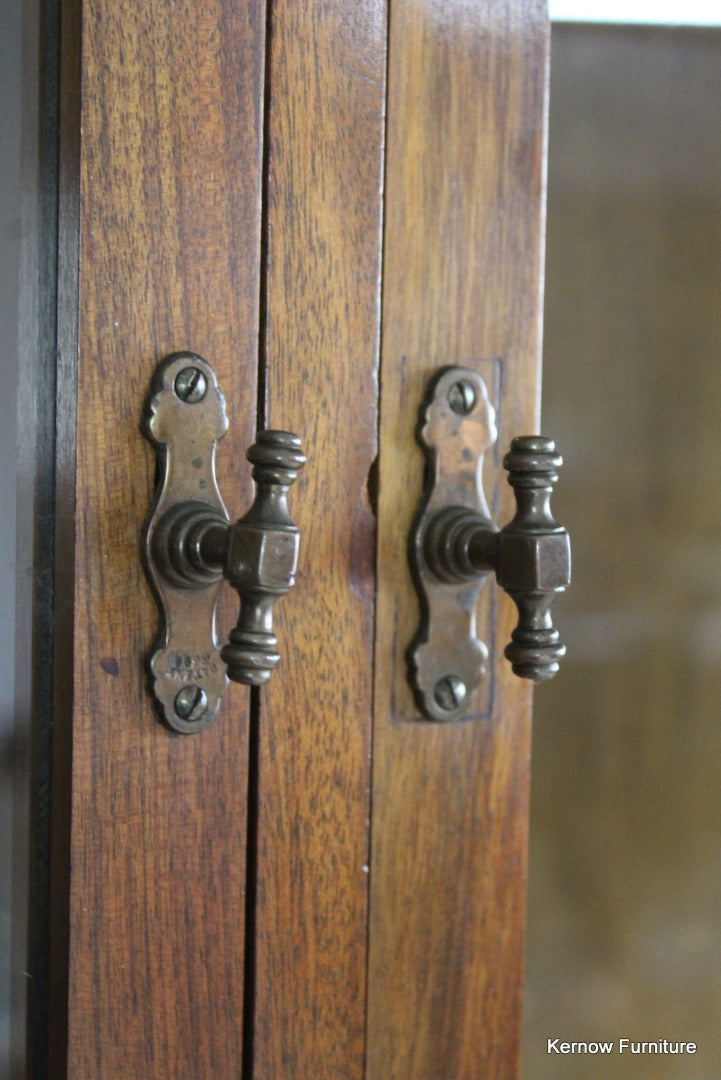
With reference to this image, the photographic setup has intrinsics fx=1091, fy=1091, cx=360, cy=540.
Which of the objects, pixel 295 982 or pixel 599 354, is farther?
pixel 599 354

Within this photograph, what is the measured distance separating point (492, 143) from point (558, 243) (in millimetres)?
93

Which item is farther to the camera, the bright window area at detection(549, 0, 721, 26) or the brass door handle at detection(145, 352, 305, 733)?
the bright window area at detection(549, 0, 721, 26)

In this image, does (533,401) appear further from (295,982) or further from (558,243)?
(295,982)

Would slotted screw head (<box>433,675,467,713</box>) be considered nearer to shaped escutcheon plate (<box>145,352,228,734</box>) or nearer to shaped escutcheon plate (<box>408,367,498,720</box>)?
shaped escutcheon plate (<box>408,367,498,720</box>)

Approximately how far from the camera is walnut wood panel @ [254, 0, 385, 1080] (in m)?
0.46

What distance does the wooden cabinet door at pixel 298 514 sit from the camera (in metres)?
0.42

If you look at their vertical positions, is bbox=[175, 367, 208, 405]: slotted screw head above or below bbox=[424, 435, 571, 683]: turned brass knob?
above

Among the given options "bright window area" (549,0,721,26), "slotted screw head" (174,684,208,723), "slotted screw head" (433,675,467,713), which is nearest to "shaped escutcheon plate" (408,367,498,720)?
"slotted screw head" (433,675,467,713)

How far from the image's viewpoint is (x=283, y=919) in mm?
469

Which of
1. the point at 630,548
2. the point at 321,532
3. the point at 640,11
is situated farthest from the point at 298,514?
the point at 640,11

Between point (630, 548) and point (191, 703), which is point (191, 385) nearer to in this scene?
point (191, 703)

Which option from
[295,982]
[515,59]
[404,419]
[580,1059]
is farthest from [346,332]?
[580,1059]

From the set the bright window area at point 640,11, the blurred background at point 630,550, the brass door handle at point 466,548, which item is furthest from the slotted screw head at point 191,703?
the bright window area at point 640,11

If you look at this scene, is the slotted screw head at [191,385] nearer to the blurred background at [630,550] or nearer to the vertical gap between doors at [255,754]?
the vertical gap between doors at [255,754]
